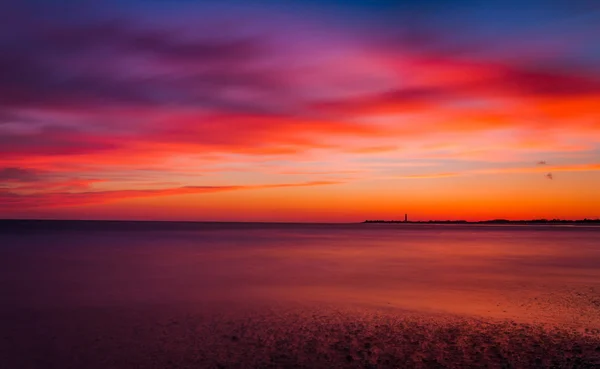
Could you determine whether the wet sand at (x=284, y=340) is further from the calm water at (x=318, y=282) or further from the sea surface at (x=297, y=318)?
the calm water at (x=318, y=282)

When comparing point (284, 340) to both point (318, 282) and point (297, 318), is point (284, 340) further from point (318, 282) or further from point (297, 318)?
point (318, 282)

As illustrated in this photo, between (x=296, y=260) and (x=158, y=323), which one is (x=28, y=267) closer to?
(x=296, y=260)

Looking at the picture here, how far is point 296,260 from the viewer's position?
3641 centimetres

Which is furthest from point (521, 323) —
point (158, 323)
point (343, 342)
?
point (158, 323)

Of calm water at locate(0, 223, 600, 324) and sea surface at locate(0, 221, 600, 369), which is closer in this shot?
sea surface at locate(0, 221, 600, 369)

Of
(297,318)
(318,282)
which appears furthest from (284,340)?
(318,282)

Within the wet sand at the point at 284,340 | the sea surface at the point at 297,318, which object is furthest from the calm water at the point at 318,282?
the wet sand at the point at 284,340

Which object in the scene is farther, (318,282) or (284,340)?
(318,282)

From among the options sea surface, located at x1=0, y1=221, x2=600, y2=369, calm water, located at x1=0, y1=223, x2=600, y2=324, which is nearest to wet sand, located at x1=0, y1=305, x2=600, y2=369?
sea surface, located at x1=0, y1=221, x2=600, y2=369

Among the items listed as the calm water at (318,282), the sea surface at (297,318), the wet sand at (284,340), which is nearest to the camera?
the wet sand at (284,340)

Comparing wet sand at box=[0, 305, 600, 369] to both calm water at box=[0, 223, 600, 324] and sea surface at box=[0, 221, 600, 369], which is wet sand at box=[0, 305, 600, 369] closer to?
sea surface at box=[0, 221, 600, 369]

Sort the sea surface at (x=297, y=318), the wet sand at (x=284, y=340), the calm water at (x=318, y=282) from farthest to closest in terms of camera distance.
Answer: the calm water at (x=318, y=282)
the sea surface at (x=297, y=318)
the wet sand at (x=284, y=340)

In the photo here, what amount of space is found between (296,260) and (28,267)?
667 inches

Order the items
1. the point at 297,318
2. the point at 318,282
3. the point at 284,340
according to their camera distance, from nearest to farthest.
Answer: the point at 284,340, the point at 297,318, the point at 318,282
